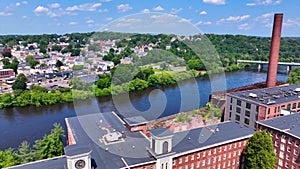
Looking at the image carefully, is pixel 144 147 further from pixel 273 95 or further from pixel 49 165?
pixel 273 95

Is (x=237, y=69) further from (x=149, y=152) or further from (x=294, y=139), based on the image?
(x=149, y=152)

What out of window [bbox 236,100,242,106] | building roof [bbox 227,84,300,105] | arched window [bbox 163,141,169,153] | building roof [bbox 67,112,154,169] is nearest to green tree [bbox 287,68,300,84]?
building roof [bbox 227,84,300,105]


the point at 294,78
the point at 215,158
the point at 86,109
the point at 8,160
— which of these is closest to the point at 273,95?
the point at 215,158

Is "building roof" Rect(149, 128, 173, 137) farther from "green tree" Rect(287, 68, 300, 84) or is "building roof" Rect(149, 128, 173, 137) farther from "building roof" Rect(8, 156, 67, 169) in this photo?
"green tree" Rect(287, 68, 300, 84)

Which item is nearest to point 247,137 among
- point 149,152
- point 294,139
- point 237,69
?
point 294,139

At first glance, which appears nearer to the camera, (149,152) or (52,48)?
(149,152)

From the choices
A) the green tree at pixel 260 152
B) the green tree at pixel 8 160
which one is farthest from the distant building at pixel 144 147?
the green tree at pixel 8 160

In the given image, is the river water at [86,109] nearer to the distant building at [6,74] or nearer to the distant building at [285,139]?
Result: the distant building at [285,139]
